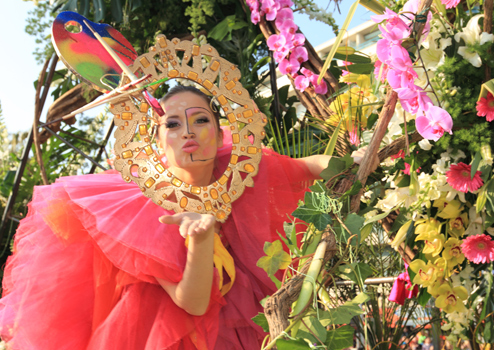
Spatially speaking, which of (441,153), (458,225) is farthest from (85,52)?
(458,225)

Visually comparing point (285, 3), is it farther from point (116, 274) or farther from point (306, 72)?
point (116, 274)

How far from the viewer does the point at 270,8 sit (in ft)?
5.67

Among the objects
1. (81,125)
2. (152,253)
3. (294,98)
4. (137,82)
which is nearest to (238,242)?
(152,253)

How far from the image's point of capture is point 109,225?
3.60ft

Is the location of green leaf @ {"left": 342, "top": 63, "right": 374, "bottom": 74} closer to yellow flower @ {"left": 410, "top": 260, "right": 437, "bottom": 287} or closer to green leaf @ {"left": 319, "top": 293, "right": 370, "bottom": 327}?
yellow flower @ {"left": 410, "top": 260, "right": 437, "bottom": 287}

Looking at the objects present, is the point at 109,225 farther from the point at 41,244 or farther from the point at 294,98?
the point at 294,98

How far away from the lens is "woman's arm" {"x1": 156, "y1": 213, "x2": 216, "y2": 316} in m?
1.00

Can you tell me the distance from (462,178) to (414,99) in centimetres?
29

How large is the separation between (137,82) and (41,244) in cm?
47

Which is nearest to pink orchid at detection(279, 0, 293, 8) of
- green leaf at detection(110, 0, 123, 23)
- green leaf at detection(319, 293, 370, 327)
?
green leaf at detection(110, 0, 123, 23)

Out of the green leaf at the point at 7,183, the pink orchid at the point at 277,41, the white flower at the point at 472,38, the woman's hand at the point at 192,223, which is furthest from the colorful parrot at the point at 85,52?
the green leaf at the point at 7,183

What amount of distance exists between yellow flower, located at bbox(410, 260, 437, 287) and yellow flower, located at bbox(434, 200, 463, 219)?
12cm

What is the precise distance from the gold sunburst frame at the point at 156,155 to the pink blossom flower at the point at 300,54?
422 millimetres

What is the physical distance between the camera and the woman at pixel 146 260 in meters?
1.09
